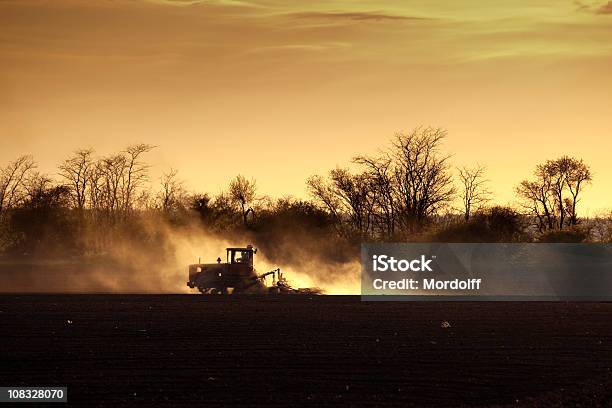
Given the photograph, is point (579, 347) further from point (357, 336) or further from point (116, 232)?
point (116, 232)

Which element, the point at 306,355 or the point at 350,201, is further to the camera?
the point at 350,201

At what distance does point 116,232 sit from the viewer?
93938 mm

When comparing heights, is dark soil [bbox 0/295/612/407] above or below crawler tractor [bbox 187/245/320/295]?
below

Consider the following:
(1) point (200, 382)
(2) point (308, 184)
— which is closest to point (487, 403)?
(1) point (200, 382)

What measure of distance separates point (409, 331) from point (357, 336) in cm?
296

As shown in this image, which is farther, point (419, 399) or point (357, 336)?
point (357, 336)

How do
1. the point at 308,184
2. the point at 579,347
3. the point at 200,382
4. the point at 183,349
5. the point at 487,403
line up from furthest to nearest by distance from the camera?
the point at 308,184
the point at 579,347
the point at 183,349
the point at 200,382
the point at 487,403

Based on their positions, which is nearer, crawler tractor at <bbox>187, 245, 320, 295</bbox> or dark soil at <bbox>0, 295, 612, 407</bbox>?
dark soil at <bbox>0, 295, 612, 407</bbox>

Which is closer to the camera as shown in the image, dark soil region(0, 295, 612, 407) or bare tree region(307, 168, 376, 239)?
dark soil region(0, 295, 612, 407)

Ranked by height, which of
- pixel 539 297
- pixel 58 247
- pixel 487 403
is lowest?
pixel 487 403

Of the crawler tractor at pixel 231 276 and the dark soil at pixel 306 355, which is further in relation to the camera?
the crawler tractor at pixel 231 276

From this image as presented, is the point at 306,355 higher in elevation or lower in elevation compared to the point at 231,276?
lower

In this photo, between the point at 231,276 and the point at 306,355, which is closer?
the point at 306,355

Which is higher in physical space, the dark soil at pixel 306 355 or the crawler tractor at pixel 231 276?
the crawler tractor at pixel 231 276
